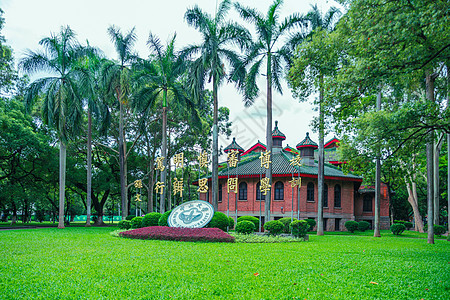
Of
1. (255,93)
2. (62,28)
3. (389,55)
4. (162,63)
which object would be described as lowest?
(389,55)

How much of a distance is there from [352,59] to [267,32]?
35.2 feet

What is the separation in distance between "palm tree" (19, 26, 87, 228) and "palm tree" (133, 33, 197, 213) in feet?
13.4

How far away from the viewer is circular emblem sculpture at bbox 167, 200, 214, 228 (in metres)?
15.7

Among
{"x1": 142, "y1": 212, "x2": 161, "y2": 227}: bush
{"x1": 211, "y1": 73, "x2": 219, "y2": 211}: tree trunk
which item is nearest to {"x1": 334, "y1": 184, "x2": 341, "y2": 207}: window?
{"x1": 211, "y1": 73, "x2": 219, "y2": 211}: tree trunk

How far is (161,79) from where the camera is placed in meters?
24.8

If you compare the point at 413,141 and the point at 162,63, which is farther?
the point at 162,63

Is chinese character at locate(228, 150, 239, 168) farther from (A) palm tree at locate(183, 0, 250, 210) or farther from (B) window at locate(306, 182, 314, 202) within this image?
(B) window at locate(306, 182, 314, 202)

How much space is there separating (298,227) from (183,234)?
16.6 ft

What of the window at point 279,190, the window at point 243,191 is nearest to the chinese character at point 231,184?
the window at point 279,190

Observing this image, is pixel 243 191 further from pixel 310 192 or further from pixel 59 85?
pixel 59 85

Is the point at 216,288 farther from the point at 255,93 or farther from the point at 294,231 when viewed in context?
the point at 255,93

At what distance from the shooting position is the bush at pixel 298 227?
50.2ft

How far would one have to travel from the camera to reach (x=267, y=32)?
67.6ft

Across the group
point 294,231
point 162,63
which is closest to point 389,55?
point 294,231
